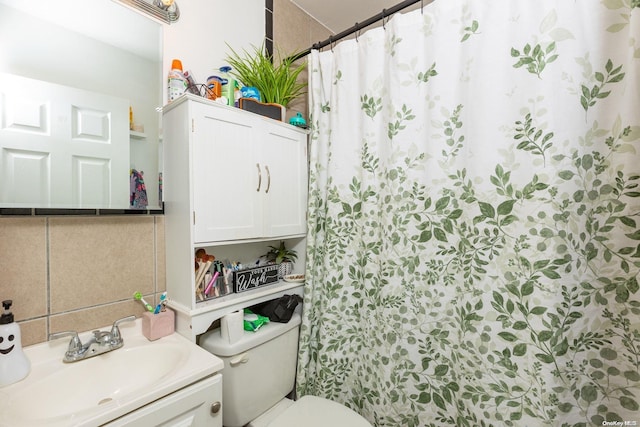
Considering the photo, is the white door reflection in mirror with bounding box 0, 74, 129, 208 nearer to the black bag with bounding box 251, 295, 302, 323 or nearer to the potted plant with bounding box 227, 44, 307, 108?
the potted plant with bounding box 227, 44, 307, 108

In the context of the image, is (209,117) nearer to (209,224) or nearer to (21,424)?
(209,224)

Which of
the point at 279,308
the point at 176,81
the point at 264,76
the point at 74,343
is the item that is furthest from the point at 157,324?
the point at 264,76

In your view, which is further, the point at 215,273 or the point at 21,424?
the point at 215,273

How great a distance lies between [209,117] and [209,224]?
414 millimetres

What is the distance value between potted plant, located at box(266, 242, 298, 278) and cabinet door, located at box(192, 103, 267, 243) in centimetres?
33

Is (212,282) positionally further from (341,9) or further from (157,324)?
(341,9)

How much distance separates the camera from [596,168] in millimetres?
A: 768

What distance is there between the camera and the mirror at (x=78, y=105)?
815mm

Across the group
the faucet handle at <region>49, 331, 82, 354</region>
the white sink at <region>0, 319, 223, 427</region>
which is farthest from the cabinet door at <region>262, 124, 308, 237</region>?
the faucet handle at <region>49, 331, 82, 354</region>

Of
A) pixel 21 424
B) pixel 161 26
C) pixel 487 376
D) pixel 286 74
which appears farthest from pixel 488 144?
pixel 21 424

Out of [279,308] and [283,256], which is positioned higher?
[283,256]

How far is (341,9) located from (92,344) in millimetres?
2121

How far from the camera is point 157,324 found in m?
1.01

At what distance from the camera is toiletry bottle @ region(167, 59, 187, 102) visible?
1.09 metres
